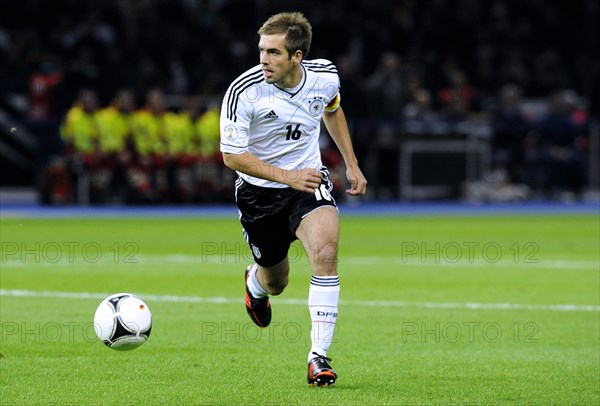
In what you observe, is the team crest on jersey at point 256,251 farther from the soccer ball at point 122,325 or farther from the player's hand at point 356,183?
the soccer ball at point 122,325

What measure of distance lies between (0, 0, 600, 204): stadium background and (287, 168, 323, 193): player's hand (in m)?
15.6

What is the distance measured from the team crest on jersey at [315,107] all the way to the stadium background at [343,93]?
15082mm

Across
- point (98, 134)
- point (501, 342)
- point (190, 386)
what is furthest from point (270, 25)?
point (98, 134)

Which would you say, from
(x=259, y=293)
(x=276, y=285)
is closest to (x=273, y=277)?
(x=276, y=285)

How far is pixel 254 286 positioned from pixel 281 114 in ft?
5.25

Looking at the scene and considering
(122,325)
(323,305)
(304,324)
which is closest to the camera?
(323,305)

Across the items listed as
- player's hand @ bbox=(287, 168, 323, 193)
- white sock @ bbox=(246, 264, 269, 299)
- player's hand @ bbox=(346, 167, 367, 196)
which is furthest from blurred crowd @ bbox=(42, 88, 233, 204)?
player's hand @ bbox=(287, 168, 323, 193)

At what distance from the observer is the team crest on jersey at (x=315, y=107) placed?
283 inches

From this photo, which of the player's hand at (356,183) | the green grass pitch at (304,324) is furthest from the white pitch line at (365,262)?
the player's hand at (356,183)

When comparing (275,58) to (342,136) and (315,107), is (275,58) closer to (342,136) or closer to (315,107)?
(315,107)

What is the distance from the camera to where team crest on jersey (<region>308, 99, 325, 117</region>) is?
7.19 meters

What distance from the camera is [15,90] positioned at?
75.7ft

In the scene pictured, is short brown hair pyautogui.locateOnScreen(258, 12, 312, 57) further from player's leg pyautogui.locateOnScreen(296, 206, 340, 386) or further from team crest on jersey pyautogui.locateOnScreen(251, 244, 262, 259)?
team crest on jersey pyautogui.locateOnScreen(251, 244, 262, 259)

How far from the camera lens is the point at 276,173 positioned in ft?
22.3
